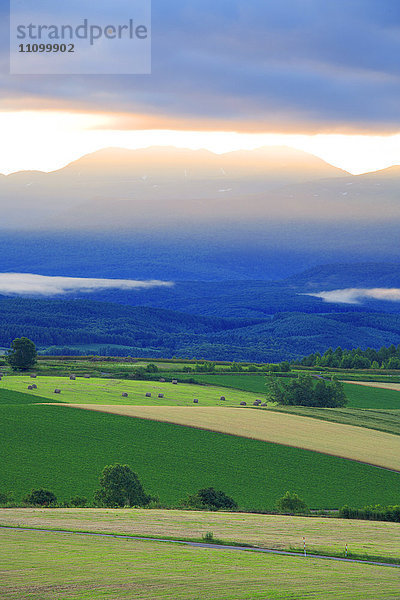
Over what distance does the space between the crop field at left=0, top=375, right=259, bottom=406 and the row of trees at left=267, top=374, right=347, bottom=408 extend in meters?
4.18

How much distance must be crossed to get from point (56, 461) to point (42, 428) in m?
12.1

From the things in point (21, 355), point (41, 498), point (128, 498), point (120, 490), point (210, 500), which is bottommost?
point (210, 500)

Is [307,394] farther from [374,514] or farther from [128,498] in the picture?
[374,514]

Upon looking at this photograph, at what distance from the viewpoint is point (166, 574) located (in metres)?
32.8

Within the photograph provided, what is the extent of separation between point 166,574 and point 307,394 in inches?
3660

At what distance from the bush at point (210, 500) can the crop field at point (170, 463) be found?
1.53 m

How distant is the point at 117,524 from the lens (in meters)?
46.8

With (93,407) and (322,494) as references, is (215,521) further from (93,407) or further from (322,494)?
(93,407)

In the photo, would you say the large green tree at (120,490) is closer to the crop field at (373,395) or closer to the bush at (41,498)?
the bush at (41,498)

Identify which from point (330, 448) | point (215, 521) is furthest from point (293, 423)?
point (215, 521)

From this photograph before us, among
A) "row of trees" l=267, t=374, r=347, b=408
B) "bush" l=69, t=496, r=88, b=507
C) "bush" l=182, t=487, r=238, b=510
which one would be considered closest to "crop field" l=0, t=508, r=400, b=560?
"bush" l=182, t=487, r=238, b=510

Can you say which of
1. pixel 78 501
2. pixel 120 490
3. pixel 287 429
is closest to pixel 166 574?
pixel 78 501

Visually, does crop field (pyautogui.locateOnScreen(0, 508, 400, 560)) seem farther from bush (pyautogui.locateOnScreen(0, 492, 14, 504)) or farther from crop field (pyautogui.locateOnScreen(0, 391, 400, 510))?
crop field (pyautogui.locateOnScreen(0, 391, 400, 510))

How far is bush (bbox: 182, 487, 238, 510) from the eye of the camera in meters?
62.5
